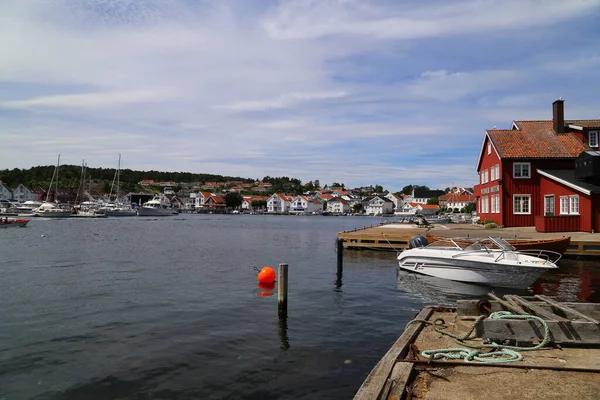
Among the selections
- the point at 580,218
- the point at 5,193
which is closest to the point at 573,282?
the point at 580,218

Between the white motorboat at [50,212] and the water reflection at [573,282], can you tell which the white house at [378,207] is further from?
the water reflection at [573,282]

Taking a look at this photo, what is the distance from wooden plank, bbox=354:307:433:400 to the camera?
588 centimetres

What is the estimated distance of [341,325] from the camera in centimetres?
1367

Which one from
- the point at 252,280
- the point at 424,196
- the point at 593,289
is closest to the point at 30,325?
the point at 252,280

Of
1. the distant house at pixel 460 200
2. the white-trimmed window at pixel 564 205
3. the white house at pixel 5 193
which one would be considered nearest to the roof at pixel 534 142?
the white-trimmed window at pixel 564 205

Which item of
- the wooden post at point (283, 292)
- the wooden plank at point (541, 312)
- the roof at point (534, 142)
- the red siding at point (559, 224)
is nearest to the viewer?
the wooden plank at point (541, 312)

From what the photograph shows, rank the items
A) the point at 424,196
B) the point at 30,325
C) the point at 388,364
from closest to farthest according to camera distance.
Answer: the point at 388,364 < the point at 30,325 < the point at 424,196

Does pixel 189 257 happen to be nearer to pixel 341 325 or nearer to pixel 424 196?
pixel 341 325

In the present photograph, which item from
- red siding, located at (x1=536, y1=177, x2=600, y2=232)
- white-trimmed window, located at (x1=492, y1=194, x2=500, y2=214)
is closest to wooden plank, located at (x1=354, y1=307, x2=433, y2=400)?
red siding, located at (x1=536, y1=177, x2=600, y2=232)

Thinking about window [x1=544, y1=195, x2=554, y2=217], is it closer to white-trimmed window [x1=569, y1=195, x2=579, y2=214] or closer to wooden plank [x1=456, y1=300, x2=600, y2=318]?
white-trimmed window [x1=569, y1=195, x2=579, y2=214]

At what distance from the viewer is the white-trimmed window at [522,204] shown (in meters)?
38.3

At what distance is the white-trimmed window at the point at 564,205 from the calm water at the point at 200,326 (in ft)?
32.2

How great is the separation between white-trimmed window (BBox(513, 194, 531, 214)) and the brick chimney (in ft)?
25.0

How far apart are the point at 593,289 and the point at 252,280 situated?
14890mm
